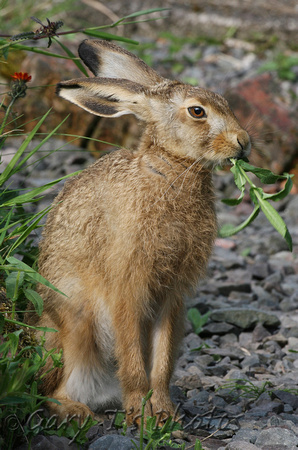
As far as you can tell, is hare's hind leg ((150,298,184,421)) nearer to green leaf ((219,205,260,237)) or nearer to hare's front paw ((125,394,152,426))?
hare's front paw ((125,394,152,426))

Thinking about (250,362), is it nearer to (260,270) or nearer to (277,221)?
(277,221)

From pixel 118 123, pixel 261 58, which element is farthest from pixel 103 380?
pixel 261 58

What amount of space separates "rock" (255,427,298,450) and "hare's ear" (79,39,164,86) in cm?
243

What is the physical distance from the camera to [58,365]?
381 centimetres

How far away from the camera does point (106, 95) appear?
424 cm

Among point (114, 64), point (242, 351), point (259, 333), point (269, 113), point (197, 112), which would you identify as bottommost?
point (242, 351)

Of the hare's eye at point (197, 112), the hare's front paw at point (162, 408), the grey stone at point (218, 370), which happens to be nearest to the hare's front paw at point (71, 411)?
the hare's front paw at point (162, 408)

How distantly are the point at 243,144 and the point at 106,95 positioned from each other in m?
0.94

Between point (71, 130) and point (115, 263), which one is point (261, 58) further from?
point (115, 263)

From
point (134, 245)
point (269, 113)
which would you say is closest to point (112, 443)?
point (134, 245)

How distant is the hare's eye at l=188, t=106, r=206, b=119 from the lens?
4164 millimetres

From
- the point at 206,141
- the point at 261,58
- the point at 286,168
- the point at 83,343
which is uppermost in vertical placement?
the point at 261,58

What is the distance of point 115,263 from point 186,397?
4.00 ft

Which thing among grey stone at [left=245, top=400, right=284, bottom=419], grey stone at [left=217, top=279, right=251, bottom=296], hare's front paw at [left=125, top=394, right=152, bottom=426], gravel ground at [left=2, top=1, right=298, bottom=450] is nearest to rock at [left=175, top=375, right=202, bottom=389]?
gravel ground at [left=2, top=1, right=298, bottom=450]
